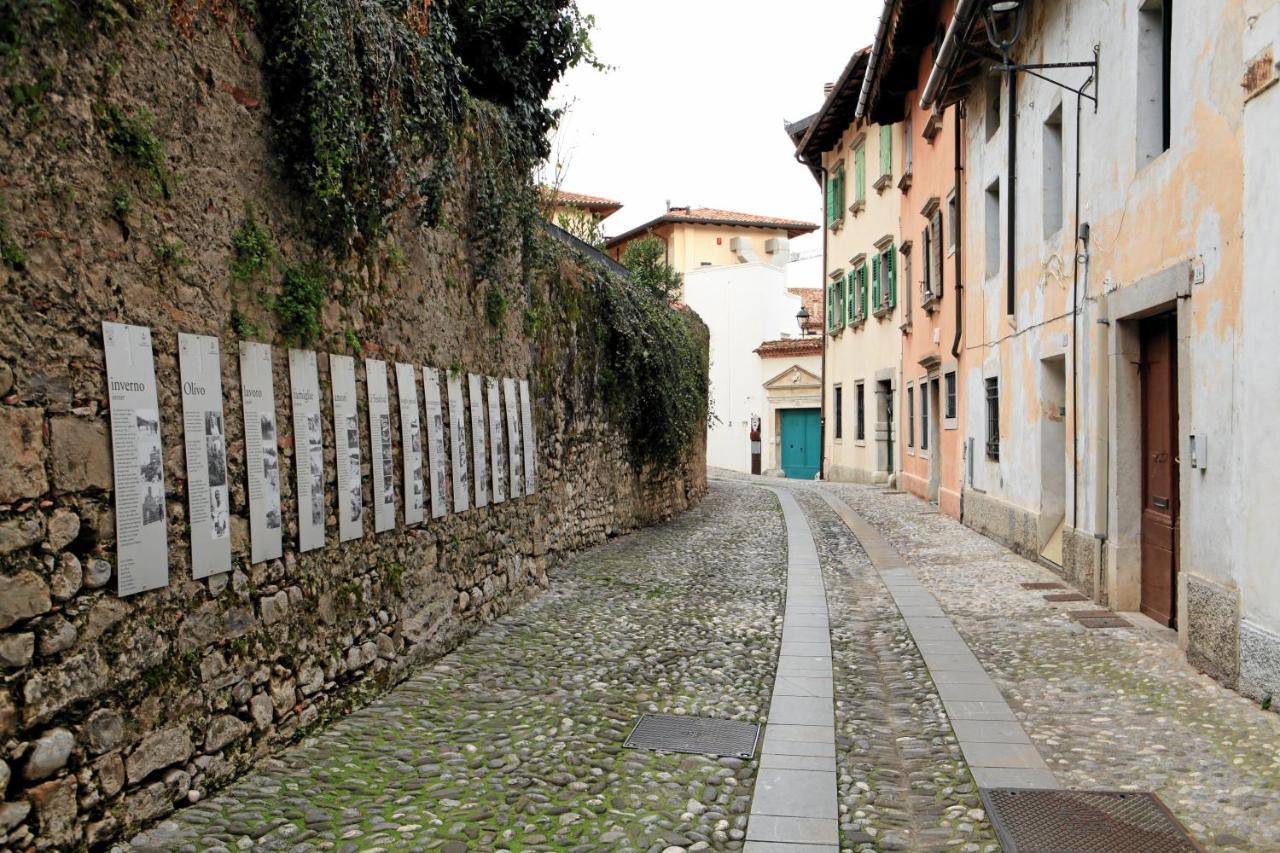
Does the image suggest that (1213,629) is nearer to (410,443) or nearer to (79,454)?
(410,443)

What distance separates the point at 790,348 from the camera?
97.9 feet

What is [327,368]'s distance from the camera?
4512 millimetres

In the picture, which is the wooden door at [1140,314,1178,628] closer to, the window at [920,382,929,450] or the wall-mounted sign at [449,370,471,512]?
the wall-mounted sign at [449,370,471,512]

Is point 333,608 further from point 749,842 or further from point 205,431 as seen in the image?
point 749,842

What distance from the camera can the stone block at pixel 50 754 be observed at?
271cm

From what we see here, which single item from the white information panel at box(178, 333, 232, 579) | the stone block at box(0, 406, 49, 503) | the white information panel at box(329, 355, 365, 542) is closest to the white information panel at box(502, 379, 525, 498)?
the white information panel at box(329, 355, 365, 542)

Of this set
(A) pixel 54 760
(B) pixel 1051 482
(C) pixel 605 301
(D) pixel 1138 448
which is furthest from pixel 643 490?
(A) pixel 54 760

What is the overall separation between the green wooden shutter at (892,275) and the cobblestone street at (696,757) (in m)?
12.3

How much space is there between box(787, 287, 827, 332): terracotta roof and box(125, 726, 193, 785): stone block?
31049 millimetres

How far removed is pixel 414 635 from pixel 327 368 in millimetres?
1718

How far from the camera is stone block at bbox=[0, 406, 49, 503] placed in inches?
106

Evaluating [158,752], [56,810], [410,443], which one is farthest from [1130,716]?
[56,810]

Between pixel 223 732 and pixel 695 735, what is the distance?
2.08 metres

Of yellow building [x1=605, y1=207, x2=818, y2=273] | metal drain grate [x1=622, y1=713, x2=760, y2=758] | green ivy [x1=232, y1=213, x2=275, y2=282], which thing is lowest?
metal drain grate [x1=622, y1=713, x2=760, y2=758]
